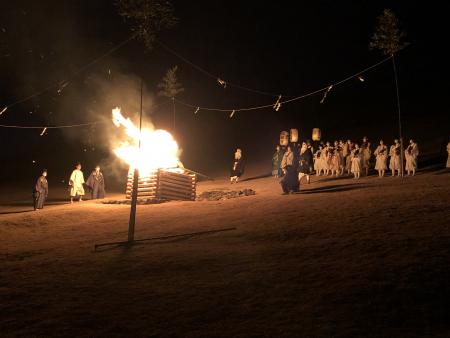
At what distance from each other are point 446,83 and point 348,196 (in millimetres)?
61961

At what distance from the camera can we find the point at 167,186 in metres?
21.1

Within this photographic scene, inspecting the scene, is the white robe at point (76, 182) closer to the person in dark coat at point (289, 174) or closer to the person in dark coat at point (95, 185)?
the person in dark coat at point (95, 185)

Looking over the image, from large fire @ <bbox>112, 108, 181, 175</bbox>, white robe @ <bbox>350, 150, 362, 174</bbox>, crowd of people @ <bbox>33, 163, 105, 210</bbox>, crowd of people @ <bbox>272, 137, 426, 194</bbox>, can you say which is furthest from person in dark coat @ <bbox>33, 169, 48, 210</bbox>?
white robe @ <bbox>350, 150, 362, 174</bbox>

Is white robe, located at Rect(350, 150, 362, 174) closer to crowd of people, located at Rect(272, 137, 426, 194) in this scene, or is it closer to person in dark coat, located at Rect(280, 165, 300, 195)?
crowd of people, located at Rect(272, 137, 426, 194)

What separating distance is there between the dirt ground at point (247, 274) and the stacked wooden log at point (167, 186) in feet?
15.8

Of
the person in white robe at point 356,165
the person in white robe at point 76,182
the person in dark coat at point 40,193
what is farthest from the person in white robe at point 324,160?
the person in dark coat at point 40,193

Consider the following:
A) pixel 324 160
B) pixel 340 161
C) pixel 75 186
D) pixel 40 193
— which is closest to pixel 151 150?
pixel 75 186

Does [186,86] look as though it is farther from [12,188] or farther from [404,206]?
[404,206]

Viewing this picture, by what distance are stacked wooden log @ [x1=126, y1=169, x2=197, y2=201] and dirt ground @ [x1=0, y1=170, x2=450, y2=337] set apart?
15.8ft

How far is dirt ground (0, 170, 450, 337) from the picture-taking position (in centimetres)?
684

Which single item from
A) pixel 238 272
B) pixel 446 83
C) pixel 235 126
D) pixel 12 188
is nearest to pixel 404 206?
pixel 238 272

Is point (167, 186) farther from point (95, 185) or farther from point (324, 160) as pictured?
point (324, 160)

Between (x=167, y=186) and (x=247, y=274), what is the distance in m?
12.5

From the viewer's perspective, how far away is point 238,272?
920cm
